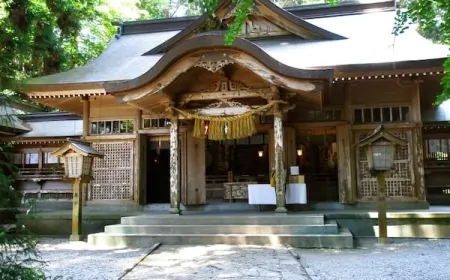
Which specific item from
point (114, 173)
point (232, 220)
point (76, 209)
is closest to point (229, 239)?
point (232, 220)

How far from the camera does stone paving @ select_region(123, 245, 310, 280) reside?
554 cm

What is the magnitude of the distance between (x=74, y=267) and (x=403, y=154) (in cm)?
816

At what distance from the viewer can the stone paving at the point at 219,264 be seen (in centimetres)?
554

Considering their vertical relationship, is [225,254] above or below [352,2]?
below

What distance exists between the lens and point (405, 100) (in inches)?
413

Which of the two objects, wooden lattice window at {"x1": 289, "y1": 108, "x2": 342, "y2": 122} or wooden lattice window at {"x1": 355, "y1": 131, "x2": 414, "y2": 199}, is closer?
wooden lattice window at {"x1": 355, "y1": 131, "x2": 414, "y2": 199}

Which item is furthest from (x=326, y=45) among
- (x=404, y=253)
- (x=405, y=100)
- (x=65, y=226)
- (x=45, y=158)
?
(x=45, y=158)

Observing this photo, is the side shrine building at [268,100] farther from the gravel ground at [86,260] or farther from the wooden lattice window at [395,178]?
the gravel ground at [86,260]

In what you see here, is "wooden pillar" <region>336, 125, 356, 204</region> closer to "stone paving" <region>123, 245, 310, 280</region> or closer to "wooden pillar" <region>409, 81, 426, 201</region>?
"wooden pillar" <region>409, 81, 426, 201</region>

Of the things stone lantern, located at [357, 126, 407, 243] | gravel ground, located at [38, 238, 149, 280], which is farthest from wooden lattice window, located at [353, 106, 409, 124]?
gravel ground, located at [38, 238, 149, 280]

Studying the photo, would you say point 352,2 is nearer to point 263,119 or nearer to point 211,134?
Answer: point 263,119

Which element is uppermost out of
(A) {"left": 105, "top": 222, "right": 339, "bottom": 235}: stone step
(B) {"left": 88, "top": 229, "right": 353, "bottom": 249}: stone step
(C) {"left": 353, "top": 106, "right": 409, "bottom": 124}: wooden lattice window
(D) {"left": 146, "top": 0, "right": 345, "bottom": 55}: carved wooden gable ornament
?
(D) {"left": 146, "top": 0, "right": 345, "bottom": 55}: carved wooden gable ornament

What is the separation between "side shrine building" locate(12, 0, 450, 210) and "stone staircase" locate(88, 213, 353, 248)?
0.75 metres

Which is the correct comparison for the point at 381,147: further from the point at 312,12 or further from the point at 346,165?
the point at 312,12
